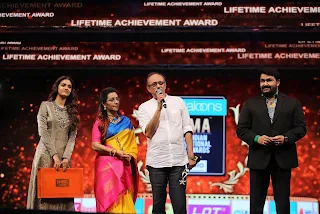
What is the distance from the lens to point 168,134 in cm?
457

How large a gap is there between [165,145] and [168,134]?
9cm

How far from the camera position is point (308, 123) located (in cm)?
745

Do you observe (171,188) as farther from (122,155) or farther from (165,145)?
(122,155)

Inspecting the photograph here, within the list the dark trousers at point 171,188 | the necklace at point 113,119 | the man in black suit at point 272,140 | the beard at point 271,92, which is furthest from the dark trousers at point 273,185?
the necklace at point 113,119

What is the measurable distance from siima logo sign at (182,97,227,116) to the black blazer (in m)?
2.64

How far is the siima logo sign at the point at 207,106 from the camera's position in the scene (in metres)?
7.45

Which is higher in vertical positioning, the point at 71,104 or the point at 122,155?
the point at 71,104

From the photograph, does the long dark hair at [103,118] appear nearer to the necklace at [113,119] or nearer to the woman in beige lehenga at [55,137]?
the necklace at [113,119]

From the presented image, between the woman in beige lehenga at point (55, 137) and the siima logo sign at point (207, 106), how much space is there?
2.53 meters

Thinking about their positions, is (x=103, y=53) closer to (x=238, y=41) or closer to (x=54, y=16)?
(x=54, y=16)

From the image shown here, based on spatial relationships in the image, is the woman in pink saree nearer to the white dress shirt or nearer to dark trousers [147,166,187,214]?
the white dress shirt

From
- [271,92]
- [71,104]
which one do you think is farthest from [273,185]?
[71,104]

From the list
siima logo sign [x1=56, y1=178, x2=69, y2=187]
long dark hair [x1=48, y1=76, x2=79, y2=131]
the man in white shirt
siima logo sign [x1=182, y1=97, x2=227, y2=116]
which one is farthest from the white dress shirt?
siima logo sign [x1=182, y1=97, x2=227, y2=116]

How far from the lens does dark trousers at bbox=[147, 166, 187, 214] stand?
4.48 m
